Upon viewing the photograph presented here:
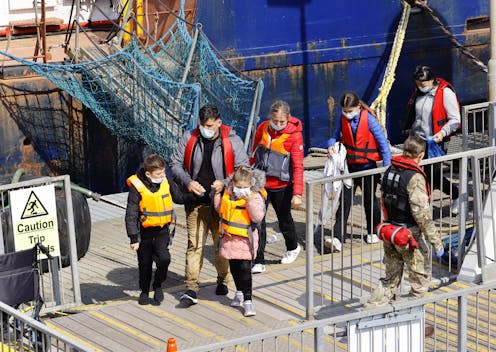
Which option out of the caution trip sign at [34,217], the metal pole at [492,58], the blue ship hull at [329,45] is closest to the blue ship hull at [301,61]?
the blue ship hull at [329,45]

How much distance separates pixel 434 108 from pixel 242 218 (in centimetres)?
312

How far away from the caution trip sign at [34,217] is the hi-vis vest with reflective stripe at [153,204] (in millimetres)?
649

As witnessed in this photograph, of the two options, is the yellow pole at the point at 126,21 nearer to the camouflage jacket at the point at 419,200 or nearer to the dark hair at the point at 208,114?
the dark hair at the point at 208,114

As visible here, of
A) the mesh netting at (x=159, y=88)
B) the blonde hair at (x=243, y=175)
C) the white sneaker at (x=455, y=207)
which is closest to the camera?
the blonde hair at (x=243, y=175)

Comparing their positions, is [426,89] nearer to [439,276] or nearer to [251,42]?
[439,276]

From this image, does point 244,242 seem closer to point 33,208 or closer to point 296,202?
point 296,202

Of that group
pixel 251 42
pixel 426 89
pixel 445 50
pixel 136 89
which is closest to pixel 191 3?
pixel 251 42

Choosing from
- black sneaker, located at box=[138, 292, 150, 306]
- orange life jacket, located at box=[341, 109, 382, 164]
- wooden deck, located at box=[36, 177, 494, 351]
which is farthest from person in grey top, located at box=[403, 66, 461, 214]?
black sneaker, located at box=[138, 292, 150, 306]

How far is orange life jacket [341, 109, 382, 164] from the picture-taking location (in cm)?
985

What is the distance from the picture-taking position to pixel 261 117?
16906mm

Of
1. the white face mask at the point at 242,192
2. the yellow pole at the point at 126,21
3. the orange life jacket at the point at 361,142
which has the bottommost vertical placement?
the white face mask at the point at 242,192

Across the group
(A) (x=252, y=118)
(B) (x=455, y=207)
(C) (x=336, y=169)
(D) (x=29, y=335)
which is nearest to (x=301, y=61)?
(A) (x=252, y=118)

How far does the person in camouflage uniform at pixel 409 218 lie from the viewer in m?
7.92

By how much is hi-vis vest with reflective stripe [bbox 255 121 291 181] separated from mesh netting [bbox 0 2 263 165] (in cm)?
435
